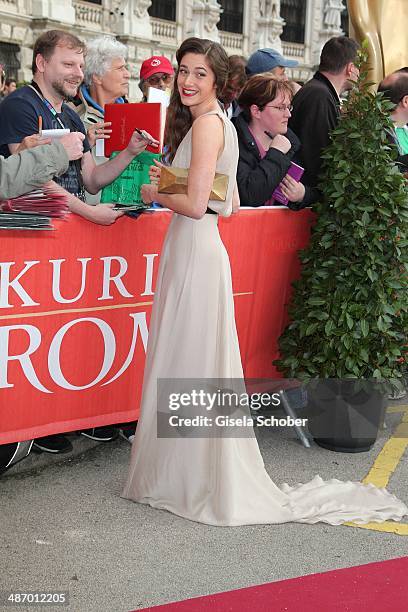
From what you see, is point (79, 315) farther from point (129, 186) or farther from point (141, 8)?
point (141, 8)

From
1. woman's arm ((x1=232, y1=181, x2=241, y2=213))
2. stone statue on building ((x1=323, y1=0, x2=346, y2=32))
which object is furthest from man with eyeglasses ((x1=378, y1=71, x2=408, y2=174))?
stone statue on building ((x1=323, y1=0, x2=346, y2=32))

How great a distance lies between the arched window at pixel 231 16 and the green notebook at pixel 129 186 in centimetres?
3513

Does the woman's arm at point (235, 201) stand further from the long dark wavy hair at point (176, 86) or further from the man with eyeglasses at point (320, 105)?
the man with eyeglasses at point (320, 105)

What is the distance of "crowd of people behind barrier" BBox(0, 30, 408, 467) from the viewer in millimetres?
4102

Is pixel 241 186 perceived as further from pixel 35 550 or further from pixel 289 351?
pixel 35 550

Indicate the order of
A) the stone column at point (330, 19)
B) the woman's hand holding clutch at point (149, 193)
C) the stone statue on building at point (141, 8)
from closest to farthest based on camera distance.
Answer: the woman's hand holding clutch at point (149, 193)
the stone statue on building at point (141, 8)
the stone column at point (330, 19)

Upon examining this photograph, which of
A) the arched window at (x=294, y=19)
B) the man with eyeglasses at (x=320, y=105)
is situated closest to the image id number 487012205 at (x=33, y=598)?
the man with eyeglasses at (x=320, y=105)

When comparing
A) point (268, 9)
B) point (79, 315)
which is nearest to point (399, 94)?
point (79, 315)

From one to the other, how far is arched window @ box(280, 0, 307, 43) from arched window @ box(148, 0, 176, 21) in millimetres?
8258

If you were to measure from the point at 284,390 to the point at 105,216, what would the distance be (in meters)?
1.77

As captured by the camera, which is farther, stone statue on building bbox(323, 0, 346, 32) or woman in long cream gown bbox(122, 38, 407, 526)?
stone statue on building bbox(323, 0, 346, 32)

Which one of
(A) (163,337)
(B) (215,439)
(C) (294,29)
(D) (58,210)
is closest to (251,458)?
(B) (215,439)

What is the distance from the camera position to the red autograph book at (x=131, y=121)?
4.49 meters

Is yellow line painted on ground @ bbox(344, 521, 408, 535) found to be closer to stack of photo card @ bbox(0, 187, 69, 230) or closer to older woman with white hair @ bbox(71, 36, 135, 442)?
stack of photo card @ bbox(0, 187, 69, 230)
